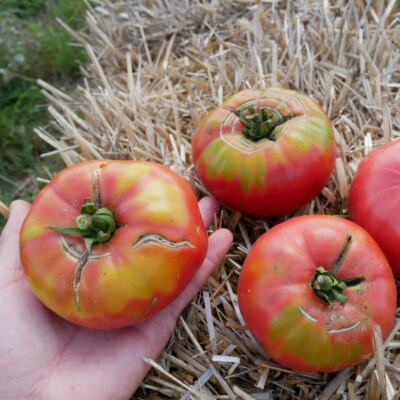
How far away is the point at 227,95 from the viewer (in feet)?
7.43

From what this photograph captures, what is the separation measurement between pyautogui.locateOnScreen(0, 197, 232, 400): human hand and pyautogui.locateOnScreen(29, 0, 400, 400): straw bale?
9cm

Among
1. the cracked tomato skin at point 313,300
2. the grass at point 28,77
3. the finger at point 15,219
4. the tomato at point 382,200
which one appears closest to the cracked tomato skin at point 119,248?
the cracked tomato skin at point 313,300

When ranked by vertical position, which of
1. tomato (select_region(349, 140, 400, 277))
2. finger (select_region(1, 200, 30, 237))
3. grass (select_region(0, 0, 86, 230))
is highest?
tomato (select_region(349, 140, 400, 277))

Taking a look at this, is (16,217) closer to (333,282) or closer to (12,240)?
(12,240)

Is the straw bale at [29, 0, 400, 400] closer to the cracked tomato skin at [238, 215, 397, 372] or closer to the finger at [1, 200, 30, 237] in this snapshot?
the cracked tomato skin at [238, 215, 397, 372]

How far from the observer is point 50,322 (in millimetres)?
1576

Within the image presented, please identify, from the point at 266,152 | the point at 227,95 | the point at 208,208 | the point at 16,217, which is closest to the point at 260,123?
the point at 266,152

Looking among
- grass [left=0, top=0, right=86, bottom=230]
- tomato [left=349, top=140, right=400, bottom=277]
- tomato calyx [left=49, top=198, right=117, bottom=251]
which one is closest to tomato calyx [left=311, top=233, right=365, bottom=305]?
tomato [left=349, top=140, right=400, bottom=277]

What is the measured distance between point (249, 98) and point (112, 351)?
944 mm

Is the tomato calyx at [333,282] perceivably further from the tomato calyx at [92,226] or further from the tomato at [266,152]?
the tomato calyx at [92,226]

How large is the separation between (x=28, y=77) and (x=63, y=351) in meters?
2.29

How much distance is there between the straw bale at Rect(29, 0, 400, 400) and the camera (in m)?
1.54

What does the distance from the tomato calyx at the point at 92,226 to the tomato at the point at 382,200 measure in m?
0.77

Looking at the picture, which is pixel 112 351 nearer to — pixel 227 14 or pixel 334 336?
pixel 334 336
